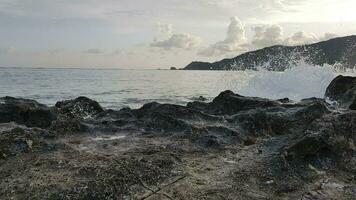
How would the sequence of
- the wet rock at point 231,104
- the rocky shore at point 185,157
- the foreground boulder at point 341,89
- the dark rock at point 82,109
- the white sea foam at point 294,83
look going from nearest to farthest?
the rocky shore at point 185,157 → the wet rock at point 231,104 → the dark rock at point 82,109 → the foreground boulder at point 341,89 → the white sea foam at point 294,83

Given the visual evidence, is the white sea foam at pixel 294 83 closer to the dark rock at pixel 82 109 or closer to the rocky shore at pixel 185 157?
the dark rock at pixel 82 109

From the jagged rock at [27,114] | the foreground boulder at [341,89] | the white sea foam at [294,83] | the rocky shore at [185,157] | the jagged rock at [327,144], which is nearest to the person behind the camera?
the rocky shore at [185,157]

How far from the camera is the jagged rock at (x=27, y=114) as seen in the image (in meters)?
12.2

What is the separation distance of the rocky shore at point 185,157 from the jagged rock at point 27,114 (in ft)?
7.61

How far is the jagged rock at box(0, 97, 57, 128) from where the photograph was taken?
1221 cm

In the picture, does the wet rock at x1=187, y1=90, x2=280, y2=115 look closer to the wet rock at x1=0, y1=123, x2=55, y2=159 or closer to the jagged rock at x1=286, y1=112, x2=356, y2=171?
the jagged rock at x1=286, y1=112, x2=356, y2=171

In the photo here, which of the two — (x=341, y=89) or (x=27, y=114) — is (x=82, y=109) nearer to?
(x=27, y=114)

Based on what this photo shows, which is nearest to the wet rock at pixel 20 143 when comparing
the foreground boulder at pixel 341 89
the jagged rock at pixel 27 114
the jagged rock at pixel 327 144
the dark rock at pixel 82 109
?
the jagged rock at pixel 27 114

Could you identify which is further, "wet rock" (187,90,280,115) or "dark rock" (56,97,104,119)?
"dark rock" (56,97,104,119)

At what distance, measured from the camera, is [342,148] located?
7.76m

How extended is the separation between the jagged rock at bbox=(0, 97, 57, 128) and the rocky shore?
2.32 meters

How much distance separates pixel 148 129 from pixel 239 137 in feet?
6.91

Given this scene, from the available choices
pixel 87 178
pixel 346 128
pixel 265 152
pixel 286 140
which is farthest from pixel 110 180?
pixel 346 128

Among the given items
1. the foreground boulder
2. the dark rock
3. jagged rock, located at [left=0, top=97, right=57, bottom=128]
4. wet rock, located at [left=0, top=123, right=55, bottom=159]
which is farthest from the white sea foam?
wet rock, located at [left=0, top=123, right=55, bottom=159]
